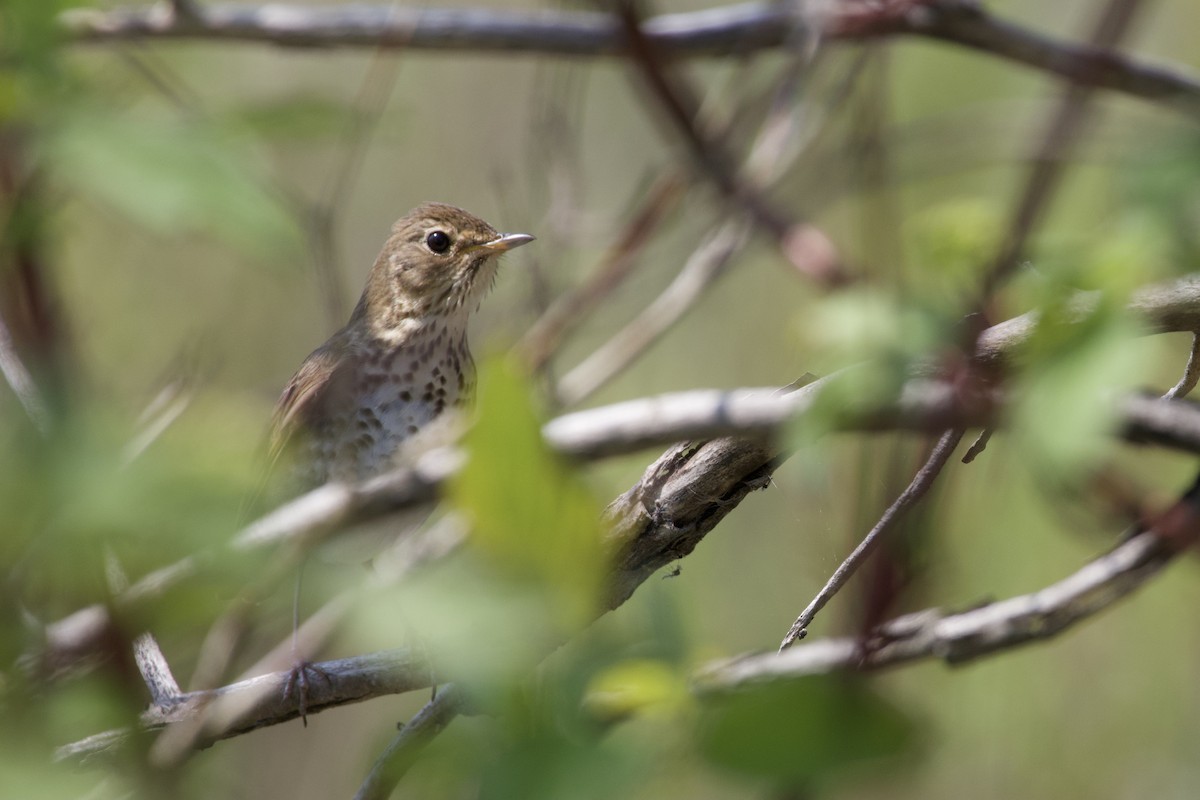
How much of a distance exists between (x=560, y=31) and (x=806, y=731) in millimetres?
3633

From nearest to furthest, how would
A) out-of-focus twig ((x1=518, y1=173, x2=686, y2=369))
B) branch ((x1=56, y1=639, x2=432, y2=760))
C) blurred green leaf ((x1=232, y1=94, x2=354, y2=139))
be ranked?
blurred green leaf ((x1=232, y1=94, x2=354, y2=139)) → branch ((x1=56, y1=639, x2=432, y2=760)) → out-of-focus twig ((x1=518, y1=173, x2=686, y2=369))

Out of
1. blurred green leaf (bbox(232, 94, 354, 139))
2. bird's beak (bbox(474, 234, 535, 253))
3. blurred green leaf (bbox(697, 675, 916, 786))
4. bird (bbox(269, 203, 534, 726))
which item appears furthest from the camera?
bird's beak (bbox(474, 234, 535, 253))

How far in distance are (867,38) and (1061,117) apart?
1.66 meters

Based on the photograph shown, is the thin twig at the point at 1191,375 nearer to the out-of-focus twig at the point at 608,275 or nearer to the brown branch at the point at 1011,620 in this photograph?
the brown branch at the point at 1011,620

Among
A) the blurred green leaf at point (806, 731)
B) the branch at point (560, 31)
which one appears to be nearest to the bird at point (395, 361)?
the branch at point (560, 31)

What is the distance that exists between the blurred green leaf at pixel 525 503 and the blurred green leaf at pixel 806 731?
13cm

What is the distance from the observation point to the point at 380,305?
172 inches

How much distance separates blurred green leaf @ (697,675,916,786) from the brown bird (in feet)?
9.54

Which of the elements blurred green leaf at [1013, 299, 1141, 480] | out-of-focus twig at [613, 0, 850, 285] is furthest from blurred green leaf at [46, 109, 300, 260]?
blurred green leaf at [1013, 299, 1141, 480]

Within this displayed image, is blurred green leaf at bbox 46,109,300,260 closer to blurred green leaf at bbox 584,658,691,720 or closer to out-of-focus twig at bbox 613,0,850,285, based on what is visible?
out-of-focus twig at bbox 613,0,850,285

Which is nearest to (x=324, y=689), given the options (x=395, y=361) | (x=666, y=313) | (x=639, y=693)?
(x=395, y=361)

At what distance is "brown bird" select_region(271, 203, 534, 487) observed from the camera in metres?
3.82

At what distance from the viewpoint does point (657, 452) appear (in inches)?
99.2

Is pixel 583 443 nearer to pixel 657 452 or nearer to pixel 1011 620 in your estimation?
pixel 1011 620
